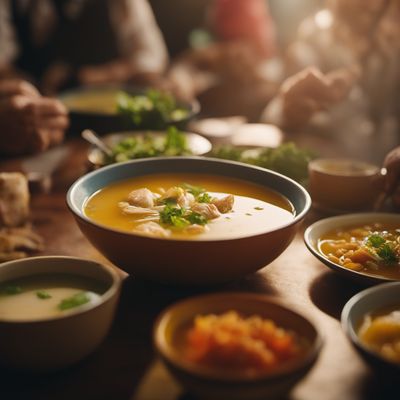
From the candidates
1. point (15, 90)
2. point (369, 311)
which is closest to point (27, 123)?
point (15, 90)

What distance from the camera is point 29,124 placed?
3.09m

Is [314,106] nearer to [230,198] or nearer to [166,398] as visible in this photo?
[230,198]

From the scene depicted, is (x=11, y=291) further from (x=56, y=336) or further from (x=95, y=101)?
(x=95, y=101)

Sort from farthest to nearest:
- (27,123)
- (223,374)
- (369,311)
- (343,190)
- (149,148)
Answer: (27,123) < (149,148) < (343,190) < (369,311) < (223,374)

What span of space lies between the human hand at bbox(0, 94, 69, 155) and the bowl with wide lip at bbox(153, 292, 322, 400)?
199 cm

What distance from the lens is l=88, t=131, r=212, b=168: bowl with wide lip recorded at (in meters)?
2.72

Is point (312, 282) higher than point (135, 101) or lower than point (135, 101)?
lower

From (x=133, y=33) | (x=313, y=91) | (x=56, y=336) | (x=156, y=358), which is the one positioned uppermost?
(x=133, y=33)

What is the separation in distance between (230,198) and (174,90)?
2.40 m

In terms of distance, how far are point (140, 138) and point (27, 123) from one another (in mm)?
574

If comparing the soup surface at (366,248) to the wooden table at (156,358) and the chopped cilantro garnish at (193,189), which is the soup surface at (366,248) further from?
the chopped cilantro garnish at (193,189)

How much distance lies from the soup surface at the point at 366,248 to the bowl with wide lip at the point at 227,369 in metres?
0.53

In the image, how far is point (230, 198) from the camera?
2.02m

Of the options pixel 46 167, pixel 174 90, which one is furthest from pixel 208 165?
pixel 174 90
